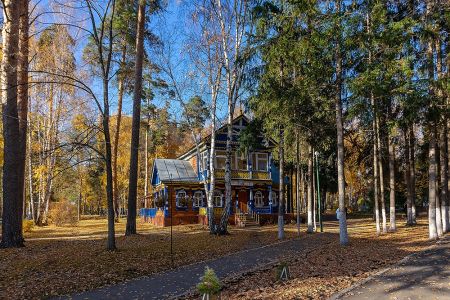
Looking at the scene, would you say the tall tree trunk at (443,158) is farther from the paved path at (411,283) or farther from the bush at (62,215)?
the bush at (62,215)

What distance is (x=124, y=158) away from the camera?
4831cm

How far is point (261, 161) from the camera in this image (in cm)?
3262

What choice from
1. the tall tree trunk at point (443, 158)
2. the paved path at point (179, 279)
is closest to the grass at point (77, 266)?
the paved path at point (179, 279)

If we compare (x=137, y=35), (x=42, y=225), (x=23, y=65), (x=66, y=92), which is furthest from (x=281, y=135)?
(x=42, y=225)

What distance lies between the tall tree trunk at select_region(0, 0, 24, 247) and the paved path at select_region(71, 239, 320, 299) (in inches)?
277

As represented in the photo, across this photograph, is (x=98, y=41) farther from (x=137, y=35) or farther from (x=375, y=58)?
(x=375, y=58)

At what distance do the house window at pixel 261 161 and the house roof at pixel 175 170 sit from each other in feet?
17.8

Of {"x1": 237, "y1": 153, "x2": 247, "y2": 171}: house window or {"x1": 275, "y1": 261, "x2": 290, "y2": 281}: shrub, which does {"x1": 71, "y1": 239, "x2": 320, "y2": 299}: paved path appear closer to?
{"x1": 275, "y1": 261, "x2": 290, "y2": 281}: shrub

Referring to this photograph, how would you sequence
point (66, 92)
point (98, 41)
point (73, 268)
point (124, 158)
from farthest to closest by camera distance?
point (124, 158) → point (66, 92) → point (98, 41) → point (73, 268)

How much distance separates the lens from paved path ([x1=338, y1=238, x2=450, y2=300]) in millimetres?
6707

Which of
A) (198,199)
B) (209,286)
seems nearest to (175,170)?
(198,199)

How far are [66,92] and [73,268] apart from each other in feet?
73.3

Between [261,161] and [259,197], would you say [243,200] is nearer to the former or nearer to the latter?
[259,197]

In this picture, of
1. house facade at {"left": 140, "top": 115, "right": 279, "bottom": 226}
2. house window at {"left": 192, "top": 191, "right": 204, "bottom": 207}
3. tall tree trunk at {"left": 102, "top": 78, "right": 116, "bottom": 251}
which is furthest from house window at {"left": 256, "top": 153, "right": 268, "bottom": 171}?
tall tree trunk at {"left": 102, "top": 78, "right": 116, "bottom": 251}
